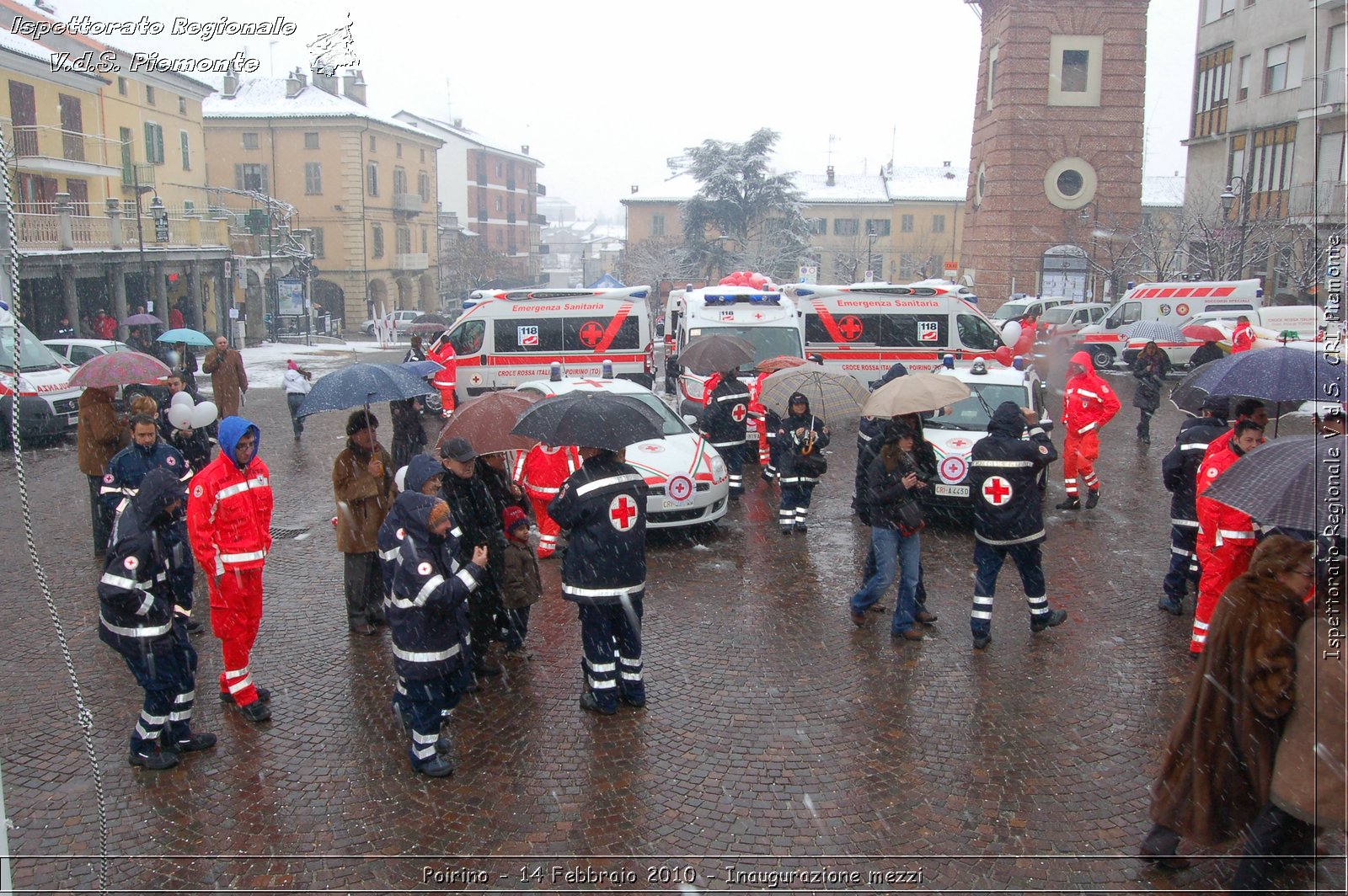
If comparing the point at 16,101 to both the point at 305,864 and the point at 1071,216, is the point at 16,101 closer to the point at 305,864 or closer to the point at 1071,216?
the point at 305,864

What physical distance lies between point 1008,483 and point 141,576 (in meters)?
5.50

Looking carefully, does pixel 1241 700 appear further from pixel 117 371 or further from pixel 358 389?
pixel 117 371

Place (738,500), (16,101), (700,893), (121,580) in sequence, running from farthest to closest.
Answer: (16,101) → (738,500) → (121,580) → (700,893)

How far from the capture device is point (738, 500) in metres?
12.1

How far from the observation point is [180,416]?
8914 millimetres

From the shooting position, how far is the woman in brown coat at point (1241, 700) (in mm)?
4004

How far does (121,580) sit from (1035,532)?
19.0 ft

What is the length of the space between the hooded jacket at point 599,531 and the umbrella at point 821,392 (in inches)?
178

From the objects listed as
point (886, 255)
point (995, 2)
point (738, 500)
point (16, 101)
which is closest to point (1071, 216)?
point (995, 2)

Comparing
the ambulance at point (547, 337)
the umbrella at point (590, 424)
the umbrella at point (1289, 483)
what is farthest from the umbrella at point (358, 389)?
the ambulance at point (547, 337)

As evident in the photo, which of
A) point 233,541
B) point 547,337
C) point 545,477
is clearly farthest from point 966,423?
point 547,337

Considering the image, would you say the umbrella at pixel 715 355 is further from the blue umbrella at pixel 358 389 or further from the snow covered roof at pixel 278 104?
the snow covered roof at pixel 278 104

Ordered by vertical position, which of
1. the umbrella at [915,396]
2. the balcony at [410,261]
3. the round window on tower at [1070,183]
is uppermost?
the round window on tower at [1070,183]

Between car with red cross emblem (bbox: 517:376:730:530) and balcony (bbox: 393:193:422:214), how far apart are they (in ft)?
161
